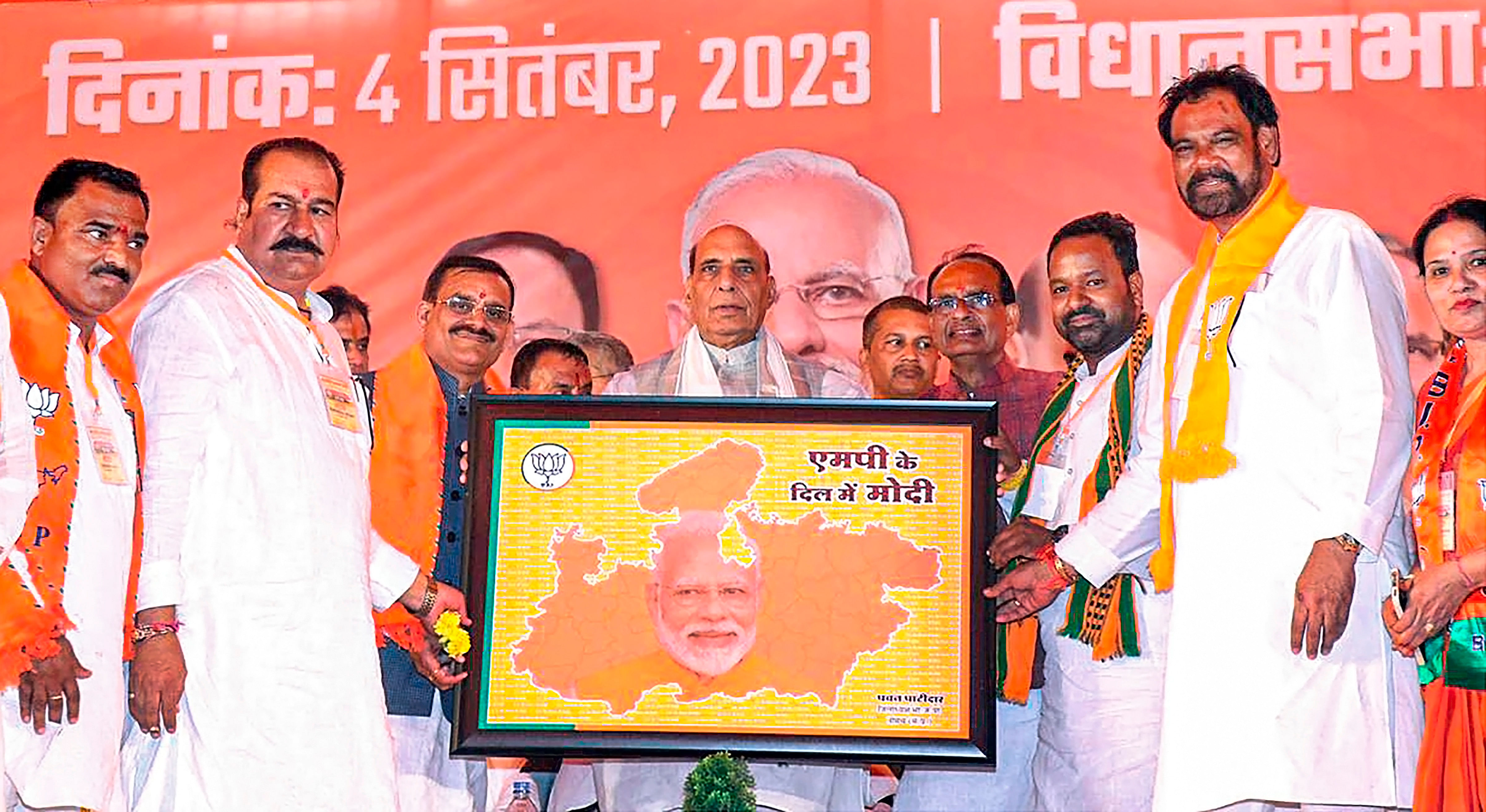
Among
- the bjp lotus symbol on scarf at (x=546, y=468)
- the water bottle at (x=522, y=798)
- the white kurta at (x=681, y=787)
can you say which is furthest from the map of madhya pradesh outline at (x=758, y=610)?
the water bottle at (x=522, y=798)

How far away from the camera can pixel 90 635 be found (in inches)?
200

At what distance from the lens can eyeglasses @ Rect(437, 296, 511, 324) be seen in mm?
6289

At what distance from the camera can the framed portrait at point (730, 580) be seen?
5352mm

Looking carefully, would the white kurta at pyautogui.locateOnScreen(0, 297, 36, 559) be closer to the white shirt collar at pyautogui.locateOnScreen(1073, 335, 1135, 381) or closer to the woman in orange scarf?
the white shirt collar at pyautogui.locateOnScreen(1073, 335, 1135, 381)

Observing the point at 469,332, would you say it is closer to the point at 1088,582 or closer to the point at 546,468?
the point at 546,468

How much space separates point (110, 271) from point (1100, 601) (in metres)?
3.10

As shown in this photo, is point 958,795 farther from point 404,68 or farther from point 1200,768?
point 404,68

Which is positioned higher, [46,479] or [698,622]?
[46,479]

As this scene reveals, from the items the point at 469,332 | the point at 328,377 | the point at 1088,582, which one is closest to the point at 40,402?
the point at 328,377

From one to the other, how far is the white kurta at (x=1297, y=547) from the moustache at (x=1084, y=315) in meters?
0.85

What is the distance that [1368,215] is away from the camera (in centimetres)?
625

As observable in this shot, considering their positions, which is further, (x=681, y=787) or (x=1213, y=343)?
(x=681, y=787)

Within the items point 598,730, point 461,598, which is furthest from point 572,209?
point 598,730

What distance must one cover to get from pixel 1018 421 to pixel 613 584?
1539mm
